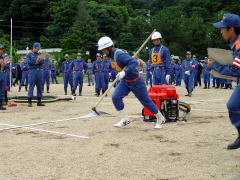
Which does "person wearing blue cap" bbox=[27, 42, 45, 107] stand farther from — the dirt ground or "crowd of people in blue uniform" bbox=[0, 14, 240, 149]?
the dirt ground

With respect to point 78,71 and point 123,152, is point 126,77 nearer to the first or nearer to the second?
point 123,152

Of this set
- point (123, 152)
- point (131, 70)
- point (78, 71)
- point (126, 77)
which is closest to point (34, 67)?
point (126, 77)

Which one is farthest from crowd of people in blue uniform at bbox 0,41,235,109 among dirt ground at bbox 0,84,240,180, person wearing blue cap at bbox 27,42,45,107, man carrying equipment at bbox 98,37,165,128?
dirt ground at bbox 0,84,240,180

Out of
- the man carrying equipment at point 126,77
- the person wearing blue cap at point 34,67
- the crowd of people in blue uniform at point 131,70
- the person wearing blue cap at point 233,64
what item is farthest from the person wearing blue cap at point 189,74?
the person wearing blue cap at point 233,64

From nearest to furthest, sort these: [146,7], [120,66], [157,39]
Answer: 1. [120,66]
2. [157,39]
3. [146,7]

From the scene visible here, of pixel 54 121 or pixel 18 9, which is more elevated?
pixel 18 9

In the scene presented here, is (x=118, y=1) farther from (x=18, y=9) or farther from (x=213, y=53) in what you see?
(x=213, y=53)

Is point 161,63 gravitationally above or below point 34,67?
above

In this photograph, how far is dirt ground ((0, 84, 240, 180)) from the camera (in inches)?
199

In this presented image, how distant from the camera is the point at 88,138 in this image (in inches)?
296

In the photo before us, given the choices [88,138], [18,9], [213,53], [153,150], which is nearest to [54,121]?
[88,138]

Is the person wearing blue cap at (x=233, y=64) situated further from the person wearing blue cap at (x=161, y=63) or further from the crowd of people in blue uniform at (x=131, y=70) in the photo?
the person wearing blue cap at (x=161, y=63)

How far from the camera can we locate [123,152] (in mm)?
6250

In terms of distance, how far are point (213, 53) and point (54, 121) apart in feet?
18.2
